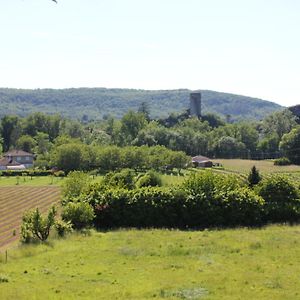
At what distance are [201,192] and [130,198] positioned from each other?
19.4ft

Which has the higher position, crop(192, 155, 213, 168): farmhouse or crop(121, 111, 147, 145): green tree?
crop(121, 111, 147, 145): green tree

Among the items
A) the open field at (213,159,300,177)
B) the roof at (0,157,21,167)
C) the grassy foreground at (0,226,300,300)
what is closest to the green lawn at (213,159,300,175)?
the open field at (213,159,300,177)

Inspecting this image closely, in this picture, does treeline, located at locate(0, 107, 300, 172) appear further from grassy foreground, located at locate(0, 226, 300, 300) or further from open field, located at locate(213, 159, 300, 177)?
grassy foreground, located at locate(0, 226, 300, 300)

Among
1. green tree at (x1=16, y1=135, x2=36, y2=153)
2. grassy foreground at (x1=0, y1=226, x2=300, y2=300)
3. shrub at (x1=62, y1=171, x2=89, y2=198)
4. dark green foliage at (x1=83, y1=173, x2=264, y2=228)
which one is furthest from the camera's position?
green tree at (x1=16, y1=135, x2=36, y2=153)

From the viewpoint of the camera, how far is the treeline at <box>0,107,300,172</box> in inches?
4407

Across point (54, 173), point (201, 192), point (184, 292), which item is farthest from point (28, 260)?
point (54, 173)

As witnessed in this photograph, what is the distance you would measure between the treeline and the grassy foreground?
249 feet

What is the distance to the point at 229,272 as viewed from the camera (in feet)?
79.0

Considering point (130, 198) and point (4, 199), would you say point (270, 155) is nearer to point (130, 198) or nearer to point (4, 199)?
point (4, 199)

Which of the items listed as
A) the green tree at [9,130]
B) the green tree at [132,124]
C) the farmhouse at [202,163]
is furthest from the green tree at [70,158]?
the green tree at [9,130]

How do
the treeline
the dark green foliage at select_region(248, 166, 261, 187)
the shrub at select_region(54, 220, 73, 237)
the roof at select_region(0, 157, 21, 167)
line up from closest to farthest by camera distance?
the shrub at select_region(54, 220, 73, 237) → the dark green foliage at select_region(248, 166, 261, 187) → the treeline → the roof at select_region(0, 157, 21, 167)

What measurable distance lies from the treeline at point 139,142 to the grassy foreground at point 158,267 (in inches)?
2990

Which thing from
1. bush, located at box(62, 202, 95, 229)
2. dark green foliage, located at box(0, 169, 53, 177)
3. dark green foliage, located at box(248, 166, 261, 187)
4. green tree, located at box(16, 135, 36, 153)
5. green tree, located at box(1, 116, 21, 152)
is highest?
green tree, located at box(1, 116, 21, 152)

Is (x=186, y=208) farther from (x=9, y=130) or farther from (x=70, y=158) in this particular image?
(x=9, y=130)
